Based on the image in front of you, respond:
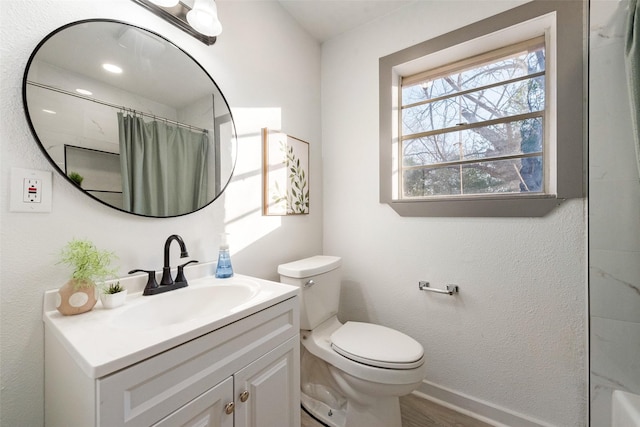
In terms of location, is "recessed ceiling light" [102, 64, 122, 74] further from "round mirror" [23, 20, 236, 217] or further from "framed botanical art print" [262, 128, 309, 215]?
"framed botanical art print" [262, 128, 309, 215]

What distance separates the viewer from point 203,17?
104 cm

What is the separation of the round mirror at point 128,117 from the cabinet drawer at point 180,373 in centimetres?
60

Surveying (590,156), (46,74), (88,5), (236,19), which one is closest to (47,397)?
(46,74)

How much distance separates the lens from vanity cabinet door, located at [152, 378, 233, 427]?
0.63 metres

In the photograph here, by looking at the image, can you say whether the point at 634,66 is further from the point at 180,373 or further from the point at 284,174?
the point at 180,373

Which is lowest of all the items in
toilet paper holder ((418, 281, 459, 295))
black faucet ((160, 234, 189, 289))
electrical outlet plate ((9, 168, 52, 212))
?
toilet paper holder ((418, 281, 459, 295))

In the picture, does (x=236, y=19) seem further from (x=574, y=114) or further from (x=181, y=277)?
(x=574, y=114)

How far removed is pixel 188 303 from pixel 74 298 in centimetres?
35

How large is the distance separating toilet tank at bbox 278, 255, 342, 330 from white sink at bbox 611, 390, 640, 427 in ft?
3.92

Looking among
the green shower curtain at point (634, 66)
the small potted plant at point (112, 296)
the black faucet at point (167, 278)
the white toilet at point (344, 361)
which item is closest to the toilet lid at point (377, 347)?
the white toilet at point (344, 361)

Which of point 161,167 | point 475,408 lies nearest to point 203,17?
point 161,167

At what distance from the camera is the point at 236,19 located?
53.4 inches

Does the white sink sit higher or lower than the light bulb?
lower

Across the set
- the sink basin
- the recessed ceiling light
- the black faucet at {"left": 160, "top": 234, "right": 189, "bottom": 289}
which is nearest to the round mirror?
the recessed ceiling light
